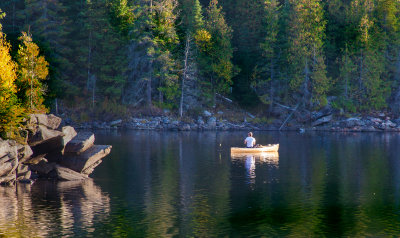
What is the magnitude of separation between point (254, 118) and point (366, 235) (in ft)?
239

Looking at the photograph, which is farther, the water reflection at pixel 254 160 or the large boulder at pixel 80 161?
the water reflection at pixel 254 160

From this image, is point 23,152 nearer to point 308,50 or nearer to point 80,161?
point 80,161

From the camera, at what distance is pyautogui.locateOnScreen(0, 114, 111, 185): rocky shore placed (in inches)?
1385

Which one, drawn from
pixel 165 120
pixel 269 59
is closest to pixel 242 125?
pixel 165 120

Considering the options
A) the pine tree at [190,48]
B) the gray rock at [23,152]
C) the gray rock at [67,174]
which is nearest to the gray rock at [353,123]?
the pine tree at [190,48]

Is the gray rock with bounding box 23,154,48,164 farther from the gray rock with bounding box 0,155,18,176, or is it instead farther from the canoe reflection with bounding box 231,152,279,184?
the canoe reflection with bounding box 231,152,279,184

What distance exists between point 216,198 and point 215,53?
223ft

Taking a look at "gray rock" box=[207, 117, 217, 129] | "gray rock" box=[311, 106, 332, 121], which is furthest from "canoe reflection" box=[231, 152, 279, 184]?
"gray rock" box=[311, 106, 332, 121]

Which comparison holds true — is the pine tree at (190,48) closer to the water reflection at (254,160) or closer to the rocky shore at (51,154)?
the water reflection at (254,160)

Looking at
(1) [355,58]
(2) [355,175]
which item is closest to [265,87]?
(1) [355,58]

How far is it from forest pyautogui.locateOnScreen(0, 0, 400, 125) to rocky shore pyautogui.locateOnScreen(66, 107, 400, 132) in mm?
2314

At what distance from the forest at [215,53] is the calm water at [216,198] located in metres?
41.0

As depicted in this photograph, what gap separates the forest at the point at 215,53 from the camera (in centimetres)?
9162

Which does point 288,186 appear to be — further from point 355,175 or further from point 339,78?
point 339,78
